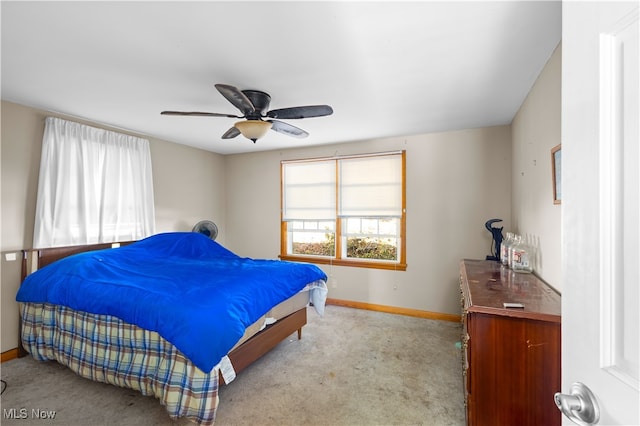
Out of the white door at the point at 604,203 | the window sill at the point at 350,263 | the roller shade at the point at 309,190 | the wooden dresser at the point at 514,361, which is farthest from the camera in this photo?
the roller shade at the point at 309,190

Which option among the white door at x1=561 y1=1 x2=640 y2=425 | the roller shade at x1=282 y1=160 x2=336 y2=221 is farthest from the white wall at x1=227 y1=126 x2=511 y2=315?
the white door at x1=561 y1=1 x2=640 y2=425

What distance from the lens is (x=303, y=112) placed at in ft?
7.55

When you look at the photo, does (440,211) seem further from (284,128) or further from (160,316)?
(160,316)

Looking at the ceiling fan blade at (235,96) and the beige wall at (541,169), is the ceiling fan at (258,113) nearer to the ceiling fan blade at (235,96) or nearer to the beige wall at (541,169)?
the ceiling fan blade at (235,96)

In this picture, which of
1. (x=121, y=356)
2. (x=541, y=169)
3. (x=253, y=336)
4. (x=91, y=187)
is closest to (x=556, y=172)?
(x=541, y=169)

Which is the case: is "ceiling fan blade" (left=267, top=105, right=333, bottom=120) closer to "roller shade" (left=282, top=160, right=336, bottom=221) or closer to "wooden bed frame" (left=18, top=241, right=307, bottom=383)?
"wooden bed frame" (left=18, top=241, right=307, bottom=383)

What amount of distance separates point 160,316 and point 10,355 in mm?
2146

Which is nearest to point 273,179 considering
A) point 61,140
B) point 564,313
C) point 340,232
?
point 340,232

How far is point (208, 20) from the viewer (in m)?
1.61

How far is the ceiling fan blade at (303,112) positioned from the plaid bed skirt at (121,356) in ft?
5.93

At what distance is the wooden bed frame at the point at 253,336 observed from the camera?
7.70ft

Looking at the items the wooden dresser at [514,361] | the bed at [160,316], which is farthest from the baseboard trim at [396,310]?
the wooden dresser at [514,361]

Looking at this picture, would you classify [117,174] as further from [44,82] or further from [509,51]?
[509,51]

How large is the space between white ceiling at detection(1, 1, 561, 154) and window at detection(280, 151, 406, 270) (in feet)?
3.94
